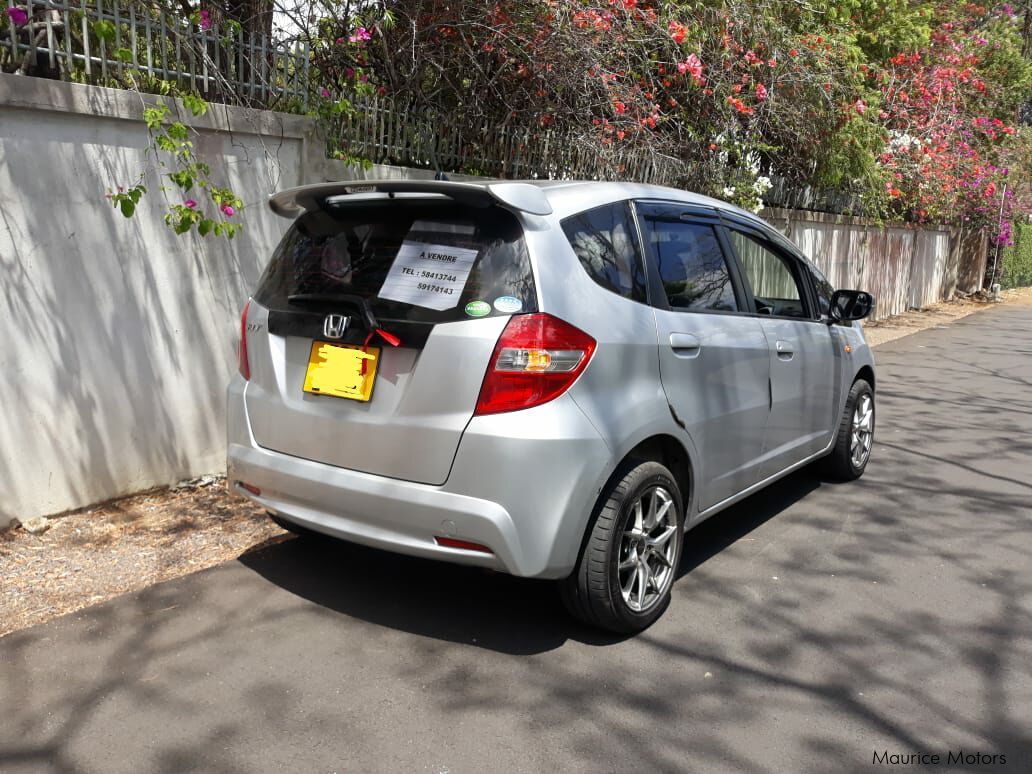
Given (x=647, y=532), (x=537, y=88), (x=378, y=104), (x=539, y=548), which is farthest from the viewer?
(x=537, y=88)

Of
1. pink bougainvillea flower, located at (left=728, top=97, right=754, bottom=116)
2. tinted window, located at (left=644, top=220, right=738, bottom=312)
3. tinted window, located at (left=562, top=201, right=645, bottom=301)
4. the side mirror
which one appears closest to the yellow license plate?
tinted window, located at (left=562, top=201, right=645, bottom=301)

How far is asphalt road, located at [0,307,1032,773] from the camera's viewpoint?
9.71ft

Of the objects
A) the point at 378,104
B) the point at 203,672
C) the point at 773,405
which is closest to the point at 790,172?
the point at 378,104

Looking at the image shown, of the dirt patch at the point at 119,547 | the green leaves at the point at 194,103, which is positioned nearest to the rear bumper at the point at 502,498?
the dirt patch at the point at 119,547

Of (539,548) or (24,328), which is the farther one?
(24,328)

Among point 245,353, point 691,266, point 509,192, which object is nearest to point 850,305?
point 691,266

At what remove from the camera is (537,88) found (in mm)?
7508

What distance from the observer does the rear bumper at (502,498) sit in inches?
127

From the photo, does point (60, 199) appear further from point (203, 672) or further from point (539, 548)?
point (539, 548)

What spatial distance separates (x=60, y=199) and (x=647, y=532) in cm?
329

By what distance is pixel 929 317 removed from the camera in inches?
754

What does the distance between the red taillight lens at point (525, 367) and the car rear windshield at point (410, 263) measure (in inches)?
3.0

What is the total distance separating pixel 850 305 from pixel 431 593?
3.14 meters

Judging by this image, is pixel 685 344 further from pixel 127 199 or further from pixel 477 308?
pixel 127 199
